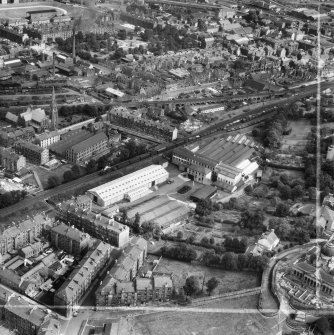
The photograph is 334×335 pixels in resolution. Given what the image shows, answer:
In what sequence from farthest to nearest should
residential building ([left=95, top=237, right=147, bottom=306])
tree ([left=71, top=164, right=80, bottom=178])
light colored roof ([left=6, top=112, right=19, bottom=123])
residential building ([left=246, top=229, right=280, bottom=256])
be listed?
light colored roof ([left=6, top=112, right=19, bottom=123]), tree ([left=71, top=164, right=80, bottom=178]), residential building ([left=246, top=229, right=280, bottom=256]), residential building ([left=95, top=237, right=147, bottom=306])

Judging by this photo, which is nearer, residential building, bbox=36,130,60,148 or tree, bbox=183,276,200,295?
tree, bbox=183,276,200,295

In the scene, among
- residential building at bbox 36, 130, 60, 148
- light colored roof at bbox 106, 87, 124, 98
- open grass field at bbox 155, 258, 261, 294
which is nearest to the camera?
open grass field at bbox 155, 258, 261, 294

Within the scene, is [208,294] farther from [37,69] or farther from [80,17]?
[80,17]

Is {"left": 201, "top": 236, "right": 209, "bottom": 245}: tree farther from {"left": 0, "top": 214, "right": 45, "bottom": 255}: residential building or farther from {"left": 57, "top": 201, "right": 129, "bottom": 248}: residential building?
{"left": 0, "top": 214, "right": 45, "bottom": 255}: residential building

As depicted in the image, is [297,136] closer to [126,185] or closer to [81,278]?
[126,185]

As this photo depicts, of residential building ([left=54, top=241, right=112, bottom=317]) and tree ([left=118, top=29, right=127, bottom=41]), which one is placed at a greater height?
tree ([left=118, top=29, right=127, bottom=41])

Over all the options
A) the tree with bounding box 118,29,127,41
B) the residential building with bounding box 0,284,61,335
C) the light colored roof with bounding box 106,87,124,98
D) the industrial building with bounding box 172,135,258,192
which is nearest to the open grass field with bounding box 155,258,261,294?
the residential building with bounding box 0,284,61,335

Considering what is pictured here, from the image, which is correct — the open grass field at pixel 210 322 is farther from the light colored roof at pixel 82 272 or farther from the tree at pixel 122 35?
the tree at pixel 122 35
